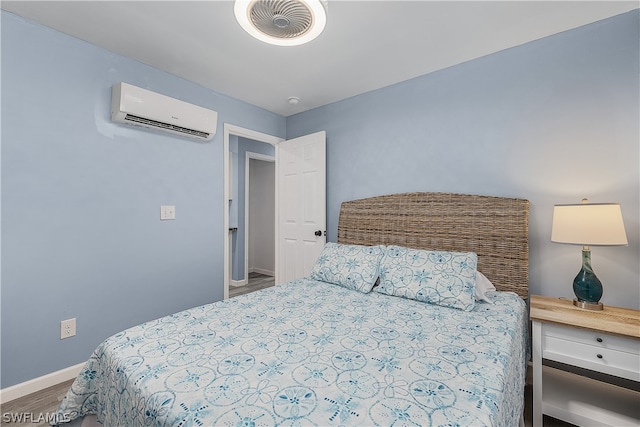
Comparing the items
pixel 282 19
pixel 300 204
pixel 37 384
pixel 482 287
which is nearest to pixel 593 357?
pixel 482 287

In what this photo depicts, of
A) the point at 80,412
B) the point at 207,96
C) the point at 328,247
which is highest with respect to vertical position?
the point at 207,96

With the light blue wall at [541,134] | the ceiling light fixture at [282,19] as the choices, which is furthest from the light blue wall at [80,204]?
the light blue wall at [541,134]

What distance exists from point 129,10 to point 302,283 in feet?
7.14

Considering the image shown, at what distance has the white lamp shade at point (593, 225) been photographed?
156cm

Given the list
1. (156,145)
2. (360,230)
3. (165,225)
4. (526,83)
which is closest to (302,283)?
(360,230)

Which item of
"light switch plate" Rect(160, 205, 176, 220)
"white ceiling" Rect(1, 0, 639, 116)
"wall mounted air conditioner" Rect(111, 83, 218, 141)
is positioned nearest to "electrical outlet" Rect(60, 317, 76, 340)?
"light switch plate" Rect(160, 205, 176, 220)

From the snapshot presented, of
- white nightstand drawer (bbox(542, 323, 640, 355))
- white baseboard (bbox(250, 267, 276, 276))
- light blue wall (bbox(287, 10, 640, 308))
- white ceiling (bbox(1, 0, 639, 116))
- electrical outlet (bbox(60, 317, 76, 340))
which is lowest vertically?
white baseboard (bbox(250, 267, 276, 276))

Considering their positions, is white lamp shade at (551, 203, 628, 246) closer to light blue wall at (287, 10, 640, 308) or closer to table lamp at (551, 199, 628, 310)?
table lamp at (551, 199, 628, 310)

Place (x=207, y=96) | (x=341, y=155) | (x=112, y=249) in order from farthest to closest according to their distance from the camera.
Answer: (x=341, y=155) < (x=207, y=96) < (x=112, y=249)

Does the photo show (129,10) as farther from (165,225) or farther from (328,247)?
(328,247)

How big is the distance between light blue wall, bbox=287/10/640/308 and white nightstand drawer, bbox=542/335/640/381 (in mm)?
556

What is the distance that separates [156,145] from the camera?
8.34 ft

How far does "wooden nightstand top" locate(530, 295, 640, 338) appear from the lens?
1454 millimetres

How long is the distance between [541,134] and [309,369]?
223 cm
